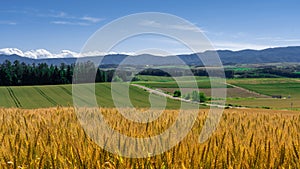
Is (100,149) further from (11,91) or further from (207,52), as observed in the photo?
(11,91)

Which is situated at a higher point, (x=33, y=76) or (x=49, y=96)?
(x=33, y=76)

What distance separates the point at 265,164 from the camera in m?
2.39

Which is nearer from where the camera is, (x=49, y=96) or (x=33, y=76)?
(x=49, y=96)

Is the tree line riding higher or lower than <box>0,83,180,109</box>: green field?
higher

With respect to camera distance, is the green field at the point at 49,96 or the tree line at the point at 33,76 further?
the tree line at the point at 33,76

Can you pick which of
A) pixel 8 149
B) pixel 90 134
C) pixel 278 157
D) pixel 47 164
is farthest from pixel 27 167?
pixel 278 157

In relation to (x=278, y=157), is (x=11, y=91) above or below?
below

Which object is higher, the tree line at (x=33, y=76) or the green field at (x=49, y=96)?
the tree line at (x=33, y=76)

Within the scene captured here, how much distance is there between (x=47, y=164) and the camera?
2.53 meters

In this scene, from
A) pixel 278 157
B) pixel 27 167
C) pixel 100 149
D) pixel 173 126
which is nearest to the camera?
pixel 27 167

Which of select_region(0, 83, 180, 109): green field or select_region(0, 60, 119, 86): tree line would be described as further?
select_region(0, 60, 119, 86): tree line

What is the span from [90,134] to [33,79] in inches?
4634

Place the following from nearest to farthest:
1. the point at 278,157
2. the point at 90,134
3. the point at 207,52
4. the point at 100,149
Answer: the point at 278,157, the point at 100,149, the point at 90,134, the point at 207,52

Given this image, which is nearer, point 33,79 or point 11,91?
point 11,91
